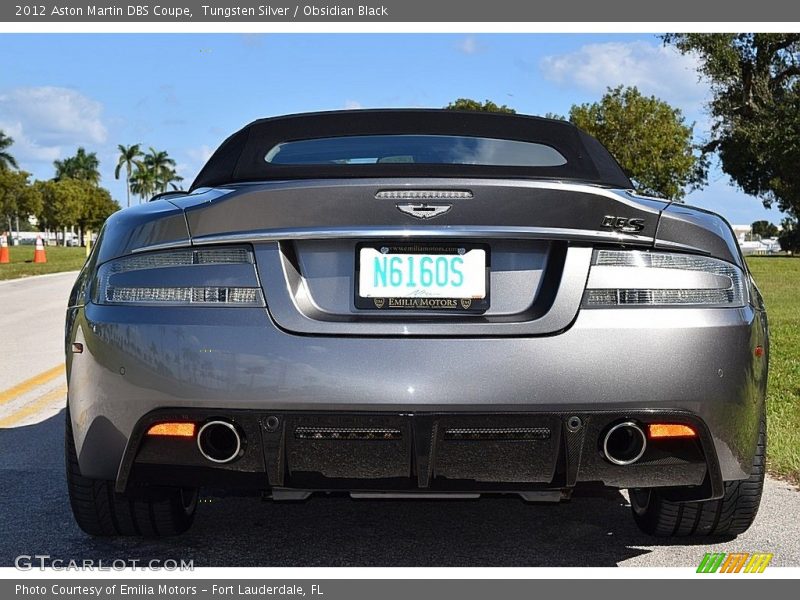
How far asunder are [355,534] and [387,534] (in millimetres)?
120

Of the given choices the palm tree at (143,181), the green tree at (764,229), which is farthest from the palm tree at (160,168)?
the green tree at (764,229)

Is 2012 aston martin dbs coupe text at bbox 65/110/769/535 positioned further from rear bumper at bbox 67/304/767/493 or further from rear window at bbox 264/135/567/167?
rear window at bbox 264/135/567/167

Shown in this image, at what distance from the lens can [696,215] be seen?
11.2 feet

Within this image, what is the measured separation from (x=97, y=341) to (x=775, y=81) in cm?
3444

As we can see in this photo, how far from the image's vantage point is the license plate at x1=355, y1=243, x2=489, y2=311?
10.4 feet

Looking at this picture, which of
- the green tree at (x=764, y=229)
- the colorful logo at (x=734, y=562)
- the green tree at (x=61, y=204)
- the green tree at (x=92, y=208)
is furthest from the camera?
the green tree at (x=764, y=229)

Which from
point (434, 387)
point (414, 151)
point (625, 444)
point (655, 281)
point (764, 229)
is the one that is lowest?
point (764, 229)

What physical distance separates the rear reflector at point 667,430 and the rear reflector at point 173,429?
4.42 feet

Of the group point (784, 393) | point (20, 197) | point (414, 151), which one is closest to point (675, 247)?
point (414, 151)

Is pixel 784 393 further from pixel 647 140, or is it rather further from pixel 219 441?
pixel 647 140

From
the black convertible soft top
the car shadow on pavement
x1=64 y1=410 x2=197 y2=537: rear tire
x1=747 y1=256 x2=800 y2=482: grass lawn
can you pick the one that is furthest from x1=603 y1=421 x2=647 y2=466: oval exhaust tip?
x1=747 y1=256 x2=800 y2=482: grass lawn

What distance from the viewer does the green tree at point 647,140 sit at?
5184 centimetres

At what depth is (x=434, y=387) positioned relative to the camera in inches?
119

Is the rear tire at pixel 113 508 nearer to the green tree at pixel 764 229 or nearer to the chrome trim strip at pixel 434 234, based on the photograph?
the chrome trim strip at pixel 434 234
